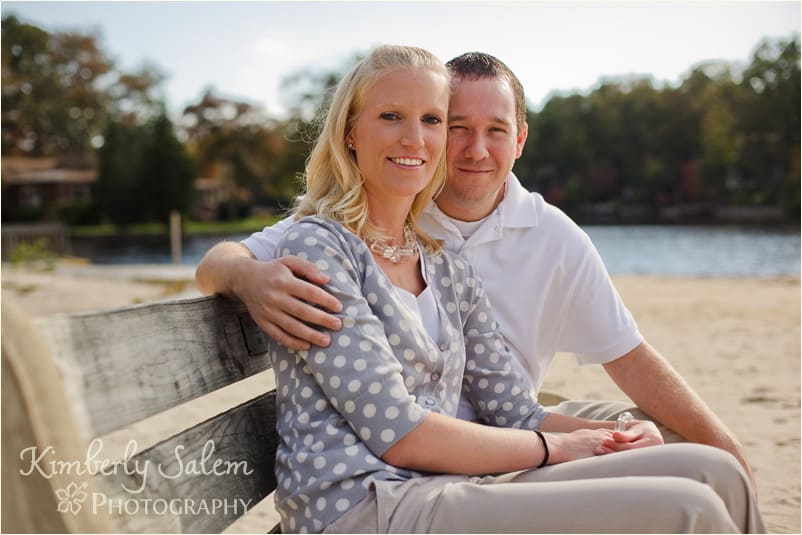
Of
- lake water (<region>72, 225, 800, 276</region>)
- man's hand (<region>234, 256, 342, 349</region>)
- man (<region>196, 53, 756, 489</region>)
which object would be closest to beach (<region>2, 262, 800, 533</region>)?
man's hand (<region>234, 256, 342, 349</region>)

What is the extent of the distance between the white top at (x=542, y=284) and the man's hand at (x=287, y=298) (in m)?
0.82

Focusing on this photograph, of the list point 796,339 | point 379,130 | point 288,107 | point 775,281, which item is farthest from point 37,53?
point 379,130

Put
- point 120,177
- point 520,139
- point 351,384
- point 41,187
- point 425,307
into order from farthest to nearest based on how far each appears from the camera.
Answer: point 41,187
point 120,177
point 520,139
point 425,307
point 351,384

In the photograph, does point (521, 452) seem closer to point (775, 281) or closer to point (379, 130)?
point (379, 130)

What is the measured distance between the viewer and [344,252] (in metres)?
1.98

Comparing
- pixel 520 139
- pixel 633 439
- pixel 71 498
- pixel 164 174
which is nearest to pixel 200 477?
pixel 71 498

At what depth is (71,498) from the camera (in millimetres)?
1292

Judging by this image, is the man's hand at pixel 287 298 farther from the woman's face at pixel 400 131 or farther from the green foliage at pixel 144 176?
the green foliage at pixel 144 176

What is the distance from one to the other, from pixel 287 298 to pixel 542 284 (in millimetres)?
1067

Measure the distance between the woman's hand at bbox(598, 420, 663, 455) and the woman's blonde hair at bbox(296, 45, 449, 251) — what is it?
826 millimetres

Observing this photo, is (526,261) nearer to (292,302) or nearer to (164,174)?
(292,302)

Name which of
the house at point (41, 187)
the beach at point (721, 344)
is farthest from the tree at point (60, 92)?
the beach at point (721, 344)

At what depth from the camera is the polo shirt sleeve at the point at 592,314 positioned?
8.55 ft

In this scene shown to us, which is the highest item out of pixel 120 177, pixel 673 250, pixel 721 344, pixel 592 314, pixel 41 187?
pixel 592 314
